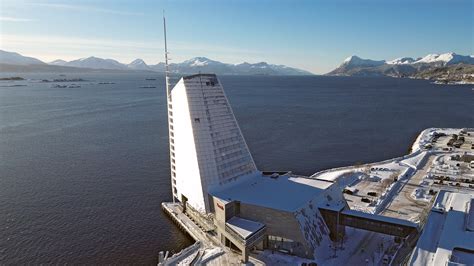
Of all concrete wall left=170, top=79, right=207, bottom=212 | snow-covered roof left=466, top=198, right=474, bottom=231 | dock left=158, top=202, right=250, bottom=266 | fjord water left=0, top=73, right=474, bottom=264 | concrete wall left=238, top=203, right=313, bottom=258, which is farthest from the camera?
concrete wall left=170, top=79, right=207, bottom=212

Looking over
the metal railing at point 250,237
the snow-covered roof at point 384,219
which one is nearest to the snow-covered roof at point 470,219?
the snow-covered roof at point 384,219

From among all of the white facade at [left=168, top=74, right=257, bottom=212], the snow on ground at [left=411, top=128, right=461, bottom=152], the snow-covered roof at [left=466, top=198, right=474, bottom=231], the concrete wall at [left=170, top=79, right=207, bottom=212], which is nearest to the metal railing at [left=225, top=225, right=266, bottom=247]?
the white facade at [left=168, top=74, right=257, bottom=212]

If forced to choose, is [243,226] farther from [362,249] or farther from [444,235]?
[444,235]

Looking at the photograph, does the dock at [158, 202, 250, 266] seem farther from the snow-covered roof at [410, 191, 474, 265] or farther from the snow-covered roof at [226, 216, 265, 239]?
the snow-covered roof at [410, 191, 474, 265]

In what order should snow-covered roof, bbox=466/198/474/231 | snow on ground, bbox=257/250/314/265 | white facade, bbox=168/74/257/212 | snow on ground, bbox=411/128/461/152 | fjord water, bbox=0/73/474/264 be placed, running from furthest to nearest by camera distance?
1. snow on ground, bbox=411/128/461/152
2. white facade, bbox=168/74/257/212
3. fjord water, bbox=0/73/474/264
4. snow-covered roof, bbox=466/198/474/231
5. snow on ground, bbox=257/250/314/265

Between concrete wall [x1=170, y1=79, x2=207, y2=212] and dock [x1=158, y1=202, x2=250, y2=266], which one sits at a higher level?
concrete wall [x1=170, y1=79, x2=207, y2=212]

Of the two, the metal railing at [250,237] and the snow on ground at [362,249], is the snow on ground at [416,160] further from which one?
the metal railing at [250,237]

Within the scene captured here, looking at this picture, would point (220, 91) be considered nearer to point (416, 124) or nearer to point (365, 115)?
point (416, 124)
